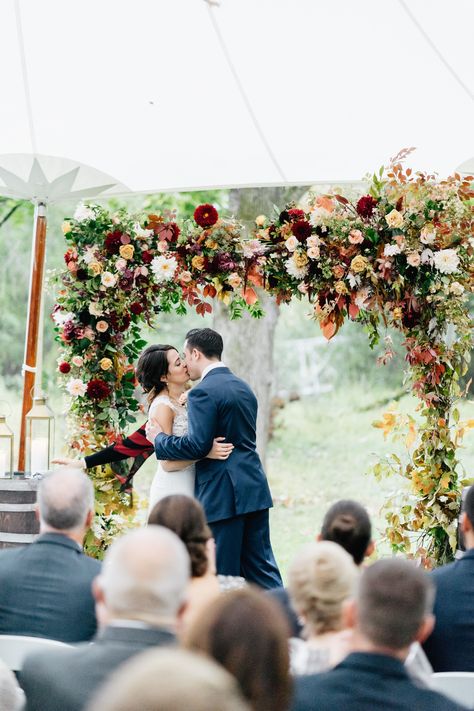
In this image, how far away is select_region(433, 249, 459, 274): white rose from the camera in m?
5.38

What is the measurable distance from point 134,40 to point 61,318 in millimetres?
1952

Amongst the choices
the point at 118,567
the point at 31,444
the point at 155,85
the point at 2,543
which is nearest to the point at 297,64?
the point at 155,85

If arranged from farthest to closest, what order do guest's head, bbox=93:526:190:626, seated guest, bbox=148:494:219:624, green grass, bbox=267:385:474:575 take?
green grass, bbox=267:385:474:575
seated guest, bbox=148:494:219:624
guest's head, bbox=93:526:190:626

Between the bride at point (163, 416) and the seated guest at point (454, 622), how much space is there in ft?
7.81

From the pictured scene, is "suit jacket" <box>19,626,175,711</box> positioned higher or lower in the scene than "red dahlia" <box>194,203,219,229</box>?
lower

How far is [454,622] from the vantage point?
120 inches

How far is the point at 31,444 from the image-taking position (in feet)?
19.5

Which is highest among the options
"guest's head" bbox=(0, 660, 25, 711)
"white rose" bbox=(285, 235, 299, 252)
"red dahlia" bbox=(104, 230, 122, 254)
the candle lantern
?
"red dahlia" bbox=(104, 230, 122, 254)

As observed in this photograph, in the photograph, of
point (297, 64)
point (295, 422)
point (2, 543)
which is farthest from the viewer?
point (295, 422)

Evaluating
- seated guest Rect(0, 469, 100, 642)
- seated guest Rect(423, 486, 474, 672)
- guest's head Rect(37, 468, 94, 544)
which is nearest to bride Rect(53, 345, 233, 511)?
guest's head Rect(37, 468, 94, 544)

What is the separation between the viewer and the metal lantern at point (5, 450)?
5.89 m

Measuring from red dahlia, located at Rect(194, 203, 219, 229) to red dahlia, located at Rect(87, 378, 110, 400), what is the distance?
3.87ft

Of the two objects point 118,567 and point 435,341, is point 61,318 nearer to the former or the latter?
point 435,341

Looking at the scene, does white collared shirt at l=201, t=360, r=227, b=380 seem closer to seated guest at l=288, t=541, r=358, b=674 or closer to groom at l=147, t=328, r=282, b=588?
groom at l=147, t=328, r=282, b=588
